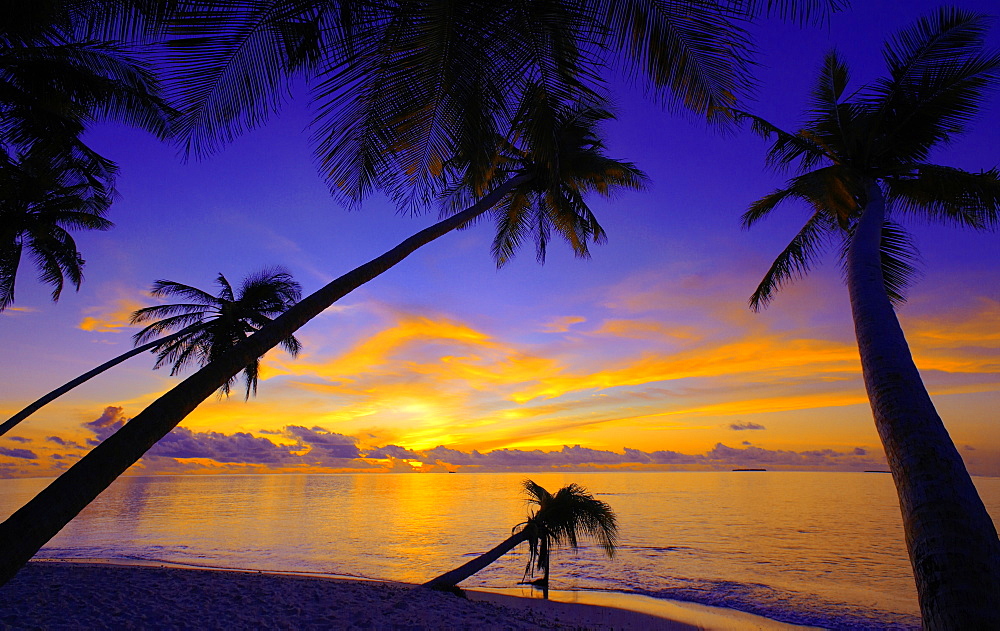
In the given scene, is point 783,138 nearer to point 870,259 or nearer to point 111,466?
point 870,259

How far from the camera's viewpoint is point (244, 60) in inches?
186

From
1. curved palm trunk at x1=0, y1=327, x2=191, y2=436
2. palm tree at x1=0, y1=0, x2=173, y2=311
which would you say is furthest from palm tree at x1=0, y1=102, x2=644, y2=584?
curved palm trunk at x1=0, y1=327, x2=191, y2=436

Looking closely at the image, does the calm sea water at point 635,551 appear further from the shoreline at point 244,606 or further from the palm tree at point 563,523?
the palm tree at point 563,523

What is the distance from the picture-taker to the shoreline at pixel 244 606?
26.4 ft

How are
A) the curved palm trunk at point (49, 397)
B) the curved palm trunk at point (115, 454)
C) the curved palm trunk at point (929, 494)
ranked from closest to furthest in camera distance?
the curved palm trunk at point (115, 454) < the curved palm trunk at point (929, 494) < the curved palm trunk at point (49, 397)

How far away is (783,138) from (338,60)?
8816mm

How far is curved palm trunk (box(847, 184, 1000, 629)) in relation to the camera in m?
2.88

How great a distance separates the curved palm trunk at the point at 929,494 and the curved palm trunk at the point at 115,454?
4.89 meters

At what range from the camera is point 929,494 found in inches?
133

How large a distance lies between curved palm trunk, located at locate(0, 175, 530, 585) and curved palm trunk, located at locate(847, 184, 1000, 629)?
489cm

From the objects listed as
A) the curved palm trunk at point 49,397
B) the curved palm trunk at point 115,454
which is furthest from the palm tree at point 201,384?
the curved palm trunk at point 49,397

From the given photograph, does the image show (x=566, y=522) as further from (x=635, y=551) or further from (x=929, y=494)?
(x=635, y=551)

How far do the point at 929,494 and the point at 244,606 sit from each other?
10.7m

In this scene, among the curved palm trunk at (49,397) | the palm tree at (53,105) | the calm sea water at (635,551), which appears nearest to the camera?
the palm tree at (53,105)
